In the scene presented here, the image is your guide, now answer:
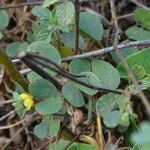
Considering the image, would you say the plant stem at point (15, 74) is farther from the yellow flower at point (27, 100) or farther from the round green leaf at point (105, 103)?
the round green leaf at point (105, 103)

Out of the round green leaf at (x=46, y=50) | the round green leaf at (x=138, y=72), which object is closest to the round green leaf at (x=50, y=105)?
the round green leaf at (x=46, y=50)

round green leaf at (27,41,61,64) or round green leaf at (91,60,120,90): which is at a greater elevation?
round green leaf at (27,41,61,64)

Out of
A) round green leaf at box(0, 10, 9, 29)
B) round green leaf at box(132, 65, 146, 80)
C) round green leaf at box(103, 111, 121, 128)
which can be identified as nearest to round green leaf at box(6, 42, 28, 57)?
round green leaf at box(0, 10, 9, 29)

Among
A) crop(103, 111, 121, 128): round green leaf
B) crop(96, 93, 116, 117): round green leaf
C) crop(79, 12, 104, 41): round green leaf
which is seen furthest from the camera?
crop(79, 12, 104, 41): round green leaf

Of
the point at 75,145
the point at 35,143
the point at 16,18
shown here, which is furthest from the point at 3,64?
the point at 16,18

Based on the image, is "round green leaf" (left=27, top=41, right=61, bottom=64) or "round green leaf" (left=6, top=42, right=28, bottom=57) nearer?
"round green leaf" (left=27, top=41, right=61, bottom=64)

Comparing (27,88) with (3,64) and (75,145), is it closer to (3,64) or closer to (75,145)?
(3,64)

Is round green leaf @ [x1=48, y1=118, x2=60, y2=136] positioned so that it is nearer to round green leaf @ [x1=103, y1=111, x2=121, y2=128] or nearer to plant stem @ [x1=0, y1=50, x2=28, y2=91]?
plant stem @ [x1=0, y1=50, x2=28, y2=91]

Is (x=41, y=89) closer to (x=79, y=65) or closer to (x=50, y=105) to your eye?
(x=50, y=105)
